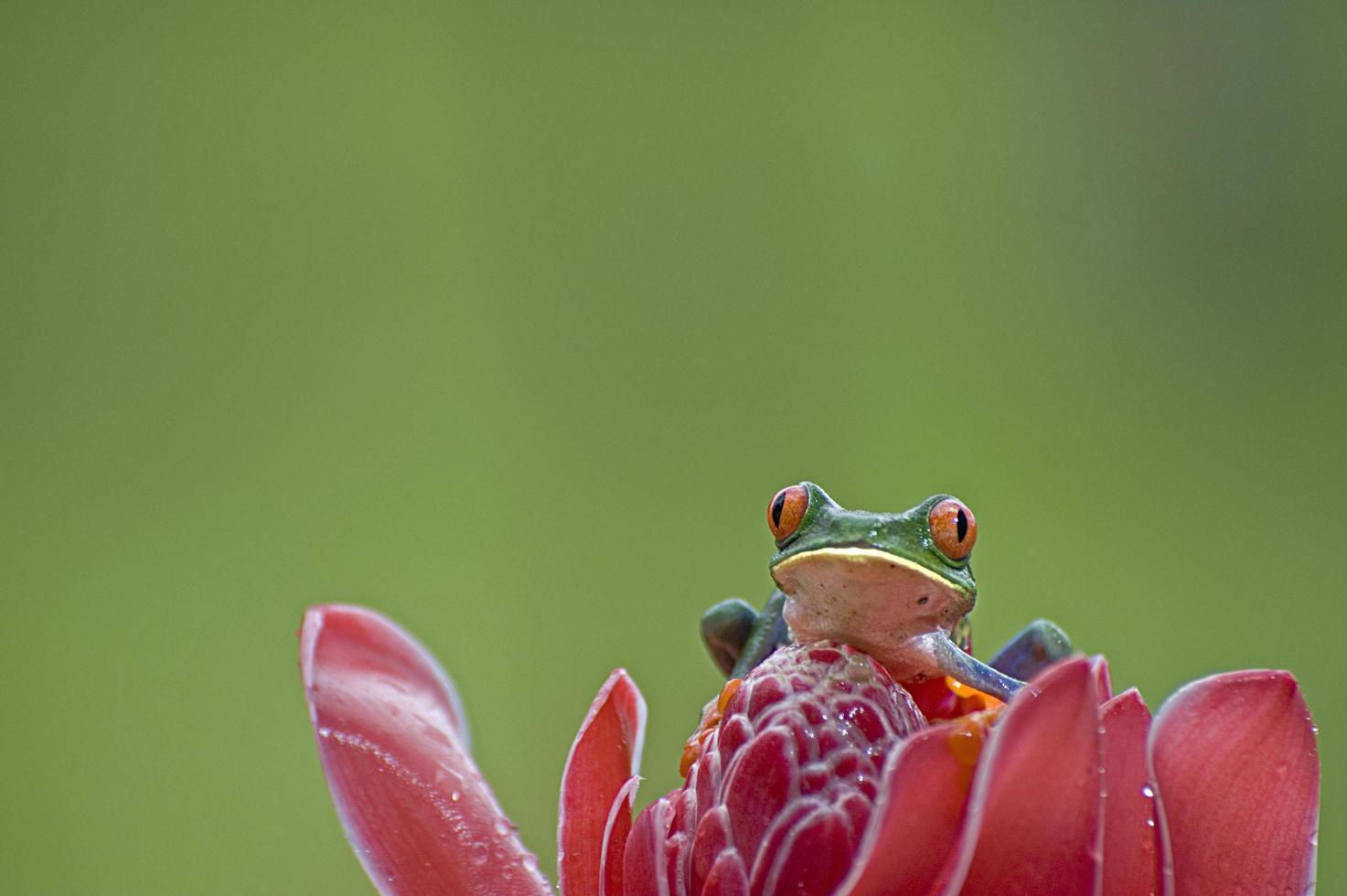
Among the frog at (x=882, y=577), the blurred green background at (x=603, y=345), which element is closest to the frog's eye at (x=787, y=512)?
the frog at (x=882, y=577)

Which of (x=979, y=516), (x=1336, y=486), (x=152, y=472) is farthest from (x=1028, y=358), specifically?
(x=152, y=472)

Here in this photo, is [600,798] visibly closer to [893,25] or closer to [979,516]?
[979,516]

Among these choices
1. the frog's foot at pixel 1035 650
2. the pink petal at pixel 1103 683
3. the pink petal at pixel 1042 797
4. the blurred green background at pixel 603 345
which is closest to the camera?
the pink petal at pixel 1042 797

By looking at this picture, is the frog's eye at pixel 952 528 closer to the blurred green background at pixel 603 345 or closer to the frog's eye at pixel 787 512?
the frog's eye at pixel 787 512

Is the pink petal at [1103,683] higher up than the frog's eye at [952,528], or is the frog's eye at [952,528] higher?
the frog's eye at [952,528]

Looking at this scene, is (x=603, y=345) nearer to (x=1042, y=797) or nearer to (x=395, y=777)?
(x=395, y=777)

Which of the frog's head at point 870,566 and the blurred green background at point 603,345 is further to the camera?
the blurred green background at point 603,345
